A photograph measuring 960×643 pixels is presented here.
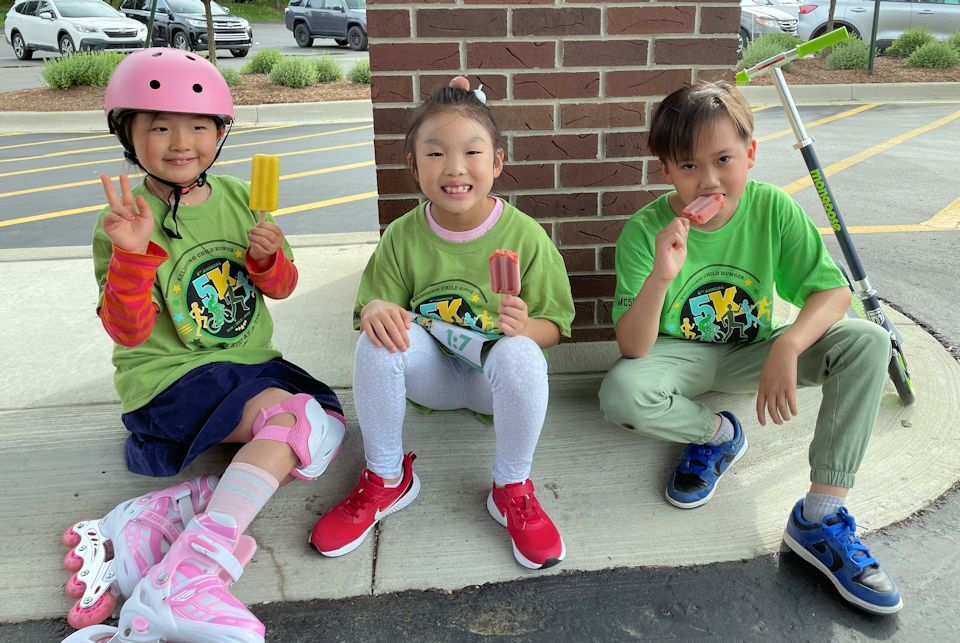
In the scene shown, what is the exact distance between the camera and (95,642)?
1897 millimetres

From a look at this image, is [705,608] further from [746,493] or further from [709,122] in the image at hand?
[709,122]

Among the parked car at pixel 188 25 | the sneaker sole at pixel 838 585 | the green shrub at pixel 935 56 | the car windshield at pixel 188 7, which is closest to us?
the sneaker sole at pixel 838 585

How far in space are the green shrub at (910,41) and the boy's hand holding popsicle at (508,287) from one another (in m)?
14.6

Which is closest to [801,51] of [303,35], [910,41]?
[910,41]

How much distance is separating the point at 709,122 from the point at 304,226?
13.0 feet

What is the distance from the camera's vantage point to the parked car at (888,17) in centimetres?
1459

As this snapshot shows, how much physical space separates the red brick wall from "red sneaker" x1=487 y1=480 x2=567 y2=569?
1275 mm

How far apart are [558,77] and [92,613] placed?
2.36 metres

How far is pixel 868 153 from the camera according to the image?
24.9 feet

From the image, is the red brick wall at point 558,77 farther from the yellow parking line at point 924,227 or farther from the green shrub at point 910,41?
the green shrub at point 910,41

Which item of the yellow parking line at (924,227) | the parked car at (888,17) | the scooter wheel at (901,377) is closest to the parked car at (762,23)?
the parked car at (888,17)

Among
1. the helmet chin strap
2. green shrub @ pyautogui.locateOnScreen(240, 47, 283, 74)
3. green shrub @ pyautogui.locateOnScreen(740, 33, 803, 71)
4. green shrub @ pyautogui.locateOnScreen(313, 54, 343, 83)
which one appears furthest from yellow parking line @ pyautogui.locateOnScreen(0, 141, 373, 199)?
green shrub @ pyautogui.locateOnScreen(740, 33, 803, 71)

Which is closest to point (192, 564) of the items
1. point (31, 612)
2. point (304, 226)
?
point (31, 612)

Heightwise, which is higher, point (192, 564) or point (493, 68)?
point (493, 68)
